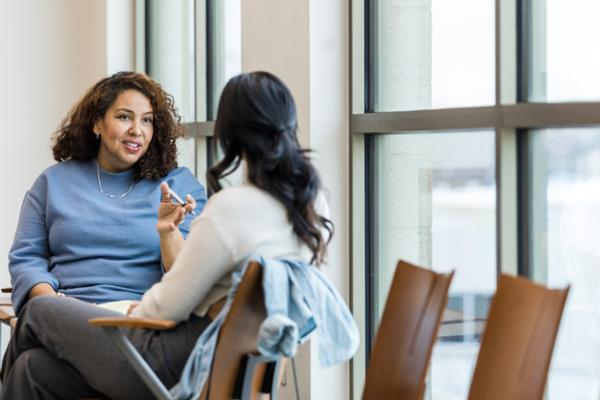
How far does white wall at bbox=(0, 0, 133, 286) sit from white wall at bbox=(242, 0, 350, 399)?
6.21 ft

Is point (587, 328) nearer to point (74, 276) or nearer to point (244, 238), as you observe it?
point (244, 238)

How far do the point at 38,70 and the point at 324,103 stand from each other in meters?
2.27

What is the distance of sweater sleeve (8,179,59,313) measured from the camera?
10.7 feet

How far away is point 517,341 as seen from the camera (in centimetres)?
198

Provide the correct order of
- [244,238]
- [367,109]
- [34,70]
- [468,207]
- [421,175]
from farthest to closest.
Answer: [34,70]
[367,109]
[421,175]
[468,207]
[244,238]

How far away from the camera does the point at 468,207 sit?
2.85 meters

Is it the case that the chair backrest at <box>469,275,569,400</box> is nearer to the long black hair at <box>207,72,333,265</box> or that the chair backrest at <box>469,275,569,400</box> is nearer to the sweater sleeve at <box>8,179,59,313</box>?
the long black hair at <box>207,72,333,265</box>

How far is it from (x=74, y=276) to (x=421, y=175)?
1.13m

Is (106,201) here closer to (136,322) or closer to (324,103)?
(324,103)

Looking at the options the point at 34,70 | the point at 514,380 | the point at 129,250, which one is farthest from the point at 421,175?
the point at 34,70

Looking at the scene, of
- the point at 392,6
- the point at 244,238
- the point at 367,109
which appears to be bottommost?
the point at 244,238

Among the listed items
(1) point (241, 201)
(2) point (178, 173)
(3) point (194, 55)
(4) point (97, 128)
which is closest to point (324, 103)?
(2) point (178, 173)

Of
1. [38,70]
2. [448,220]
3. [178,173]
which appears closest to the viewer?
[448,220]

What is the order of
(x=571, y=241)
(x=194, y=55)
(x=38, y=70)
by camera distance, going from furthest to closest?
(x=38, y=70), (x=194, y=55), (x=571, y=241)
